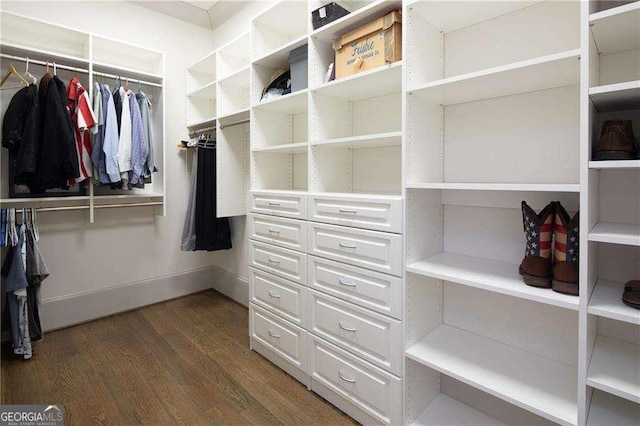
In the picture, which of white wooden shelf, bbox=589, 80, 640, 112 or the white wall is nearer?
white wooden shelf, bbox=589, 80, 640, 112

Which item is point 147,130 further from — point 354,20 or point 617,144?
point 617,144

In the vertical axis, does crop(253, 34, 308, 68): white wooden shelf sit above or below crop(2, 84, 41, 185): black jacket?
above

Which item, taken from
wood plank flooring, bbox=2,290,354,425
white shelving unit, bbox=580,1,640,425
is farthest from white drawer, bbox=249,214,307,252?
white shelving unit, bbox=580,1,640,425

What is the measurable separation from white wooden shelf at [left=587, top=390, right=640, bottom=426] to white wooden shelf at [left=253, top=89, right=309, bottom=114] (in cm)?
192

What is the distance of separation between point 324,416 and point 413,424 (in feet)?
1.53

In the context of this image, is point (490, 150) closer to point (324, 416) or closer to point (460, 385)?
point (460, 385)

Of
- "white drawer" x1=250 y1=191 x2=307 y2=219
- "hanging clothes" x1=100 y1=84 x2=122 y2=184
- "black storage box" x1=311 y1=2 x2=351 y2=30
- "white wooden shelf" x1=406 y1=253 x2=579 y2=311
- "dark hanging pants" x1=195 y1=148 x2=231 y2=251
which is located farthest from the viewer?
"dark hanging pants" x1=195 y1=148 x2=231 y2=251

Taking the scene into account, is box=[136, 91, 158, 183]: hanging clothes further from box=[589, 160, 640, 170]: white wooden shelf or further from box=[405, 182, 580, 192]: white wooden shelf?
box=[589, 160, 640, 170]: white wooden shelf

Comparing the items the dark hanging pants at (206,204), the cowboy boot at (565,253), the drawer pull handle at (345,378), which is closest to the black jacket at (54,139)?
the dark hanging pants at (206,204)

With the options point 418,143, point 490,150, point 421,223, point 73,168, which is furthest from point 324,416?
point 73,168

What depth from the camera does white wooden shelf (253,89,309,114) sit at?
2.04m

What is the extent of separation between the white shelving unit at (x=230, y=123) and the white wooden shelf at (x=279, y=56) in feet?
1.02

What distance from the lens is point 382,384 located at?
1.59m

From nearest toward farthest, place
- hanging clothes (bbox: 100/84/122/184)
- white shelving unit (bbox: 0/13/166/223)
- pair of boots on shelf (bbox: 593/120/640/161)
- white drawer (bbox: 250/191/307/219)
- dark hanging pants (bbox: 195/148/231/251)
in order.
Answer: pair of boots on shelf (bbox: 593/120/640/161), white drawer (bbox: 250/191/307/219), white shelving unit (bbox: 0/13/166/223), hanging clothes (bbox: 100/84/122/184), dark hanging pants (bbox: 195/148/231/251)
